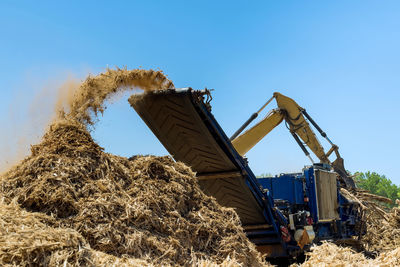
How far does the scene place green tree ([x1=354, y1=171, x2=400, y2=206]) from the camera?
1624 inches

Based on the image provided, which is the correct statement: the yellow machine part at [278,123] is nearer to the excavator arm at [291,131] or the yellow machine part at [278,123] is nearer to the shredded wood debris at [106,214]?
the excavator arm at [291,131]

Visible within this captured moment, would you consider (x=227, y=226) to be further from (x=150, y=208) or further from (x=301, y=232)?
(x=301, y=232)

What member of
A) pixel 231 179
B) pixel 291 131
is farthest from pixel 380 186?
pixel 231 179

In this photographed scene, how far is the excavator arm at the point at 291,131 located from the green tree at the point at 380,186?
90.1 feet

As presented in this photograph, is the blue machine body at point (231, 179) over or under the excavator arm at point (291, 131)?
under

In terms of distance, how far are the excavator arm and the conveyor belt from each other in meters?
3.70

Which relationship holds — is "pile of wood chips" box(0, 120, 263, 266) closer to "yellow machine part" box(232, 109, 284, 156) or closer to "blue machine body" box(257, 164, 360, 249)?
"blue machine body" box(257, 164, 360, 249)

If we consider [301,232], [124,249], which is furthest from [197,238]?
[301,232]

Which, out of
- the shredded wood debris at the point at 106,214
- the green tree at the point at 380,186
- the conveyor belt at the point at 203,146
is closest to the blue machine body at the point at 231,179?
the conveyor belt at the point at 203,146

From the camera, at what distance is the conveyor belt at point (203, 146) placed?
7316mm

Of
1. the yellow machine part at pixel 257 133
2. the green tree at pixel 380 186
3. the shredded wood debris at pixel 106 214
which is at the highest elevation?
the green tree at pixel 380 186

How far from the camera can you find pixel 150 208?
5359 mm

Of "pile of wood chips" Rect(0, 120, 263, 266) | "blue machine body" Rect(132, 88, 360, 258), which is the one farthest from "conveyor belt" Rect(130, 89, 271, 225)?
→ "pile of wood chips" Rect(0, 120, 263, 266)

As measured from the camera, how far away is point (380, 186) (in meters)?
42.8
